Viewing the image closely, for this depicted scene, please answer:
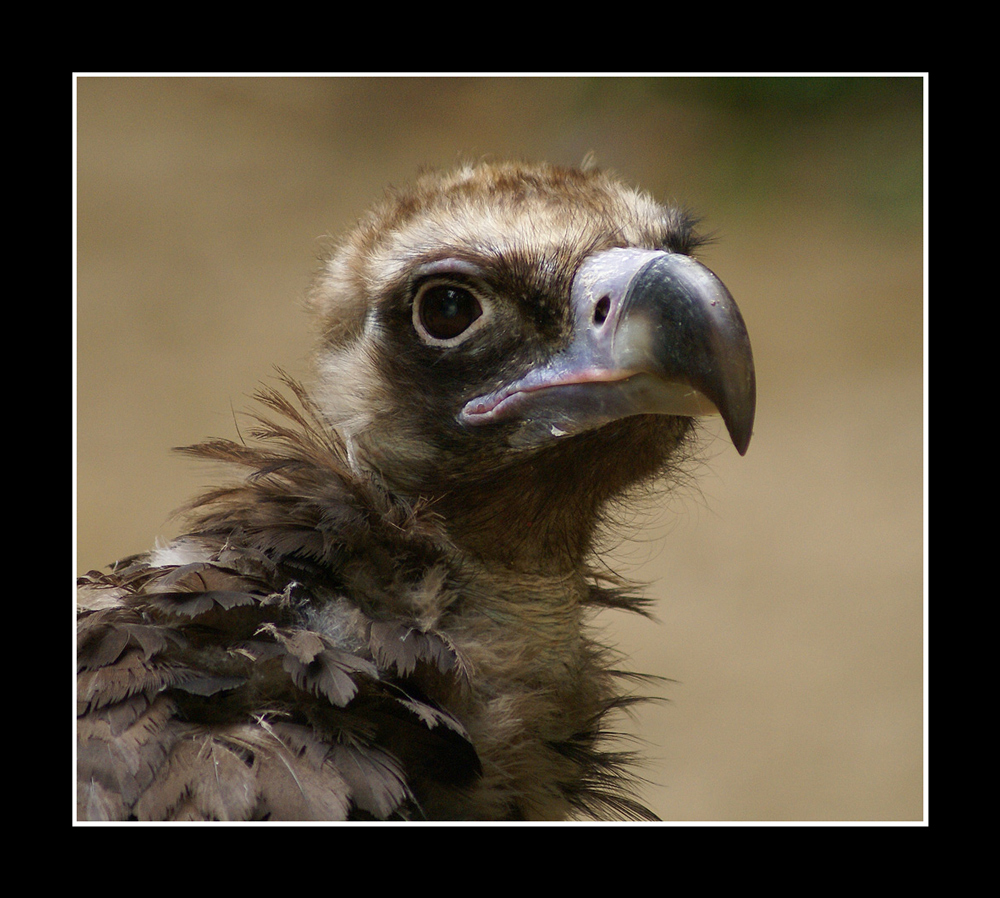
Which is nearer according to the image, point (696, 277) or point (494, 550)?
point (696, 277)

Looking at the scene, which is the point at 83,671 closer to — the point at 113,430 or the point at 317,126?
the point at 113,430

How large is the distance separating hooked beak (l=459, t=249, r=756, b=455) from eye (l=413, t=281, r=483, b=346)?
144mm

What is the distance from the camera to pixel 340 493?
1.74m

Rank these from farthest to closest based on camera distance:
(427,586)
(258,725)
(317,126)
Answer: (317,126), (427,586), (258,725)

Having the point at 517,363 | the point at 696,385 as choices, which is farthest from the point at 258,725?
the point at 696,385

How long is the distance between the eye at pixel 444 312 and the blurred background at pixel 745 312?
136 inches

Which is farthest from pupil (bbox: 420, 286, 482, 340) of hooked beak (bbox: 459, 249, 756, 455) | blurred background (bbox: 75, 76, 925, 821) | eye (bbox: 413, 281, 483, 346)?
blurred background (bbox: 75, 76, 925, 821)

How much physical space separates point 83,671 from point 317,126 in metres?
6.93

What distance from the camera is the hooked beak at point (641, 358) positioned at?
1.56 m

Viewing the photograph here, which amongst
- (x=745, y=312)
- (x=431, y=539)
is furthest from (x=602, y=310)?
(x=745, y=312)

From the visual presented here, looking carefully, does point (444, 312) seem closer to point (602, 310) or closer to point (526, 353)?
point (526, 353)

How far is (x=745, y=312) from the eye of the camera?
7992 mm

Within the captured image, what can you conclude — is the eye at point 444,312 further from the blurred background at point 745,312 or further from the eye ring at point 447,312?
the blurred background at point 745,312

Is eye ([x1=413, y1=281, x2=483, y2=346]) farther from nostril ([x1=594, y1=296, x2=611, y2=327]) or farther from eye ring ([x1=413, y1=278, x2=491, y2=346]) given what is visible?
nostril ([x1=594, y1=296, x2=611, y2=327])
